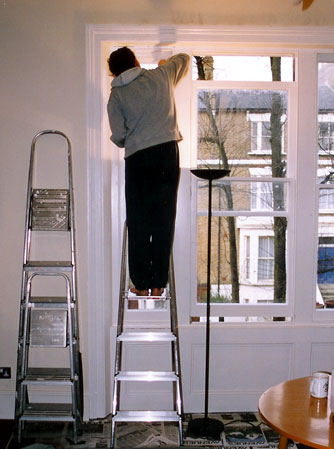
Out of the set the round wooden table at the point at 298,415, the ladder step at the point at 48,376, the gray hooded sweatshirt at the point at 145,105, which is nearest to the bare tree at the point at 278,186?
the gray hooded sweatshirt at the point at 145,105

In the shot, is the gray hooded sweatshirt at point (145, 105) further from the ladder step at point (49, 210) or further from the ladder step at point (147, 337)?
the ladder step at point (147, 337)

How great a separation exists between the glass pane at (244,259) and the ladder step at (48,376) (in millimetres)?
995

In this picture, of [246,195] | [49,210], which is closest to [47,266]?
[49,210]

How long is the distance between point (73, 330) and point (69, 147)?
1.12 meters

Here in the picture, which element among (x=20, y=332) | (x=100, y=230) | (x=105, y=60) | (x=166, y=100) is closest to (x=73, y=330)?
(x=20, y=332)

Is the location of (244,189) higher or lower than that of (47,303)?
higher

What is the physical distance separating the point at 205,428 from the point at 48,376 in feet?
3.26

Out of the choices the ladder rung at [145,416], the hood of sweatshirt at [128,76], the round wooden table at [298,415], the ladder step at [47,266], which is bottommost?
the ladder rung at [145,416]

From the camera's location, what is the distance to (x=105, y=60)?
306 centimetres

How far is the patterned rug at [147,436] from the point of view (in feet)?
9.21

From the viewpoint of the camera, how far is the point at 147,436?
9.57ft

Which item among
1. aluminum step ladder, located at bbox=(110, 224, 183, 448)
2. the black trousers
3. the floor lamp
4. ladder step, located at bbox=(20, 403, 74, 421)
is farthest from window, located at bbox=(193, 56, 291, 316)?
ladder step, located at bbox=(20, 403, 74, 421)

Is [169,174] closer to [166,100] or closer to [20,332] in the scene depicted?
[166,100]

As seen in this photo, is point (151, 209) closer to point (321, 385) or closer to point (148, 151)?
point (148, 151)
